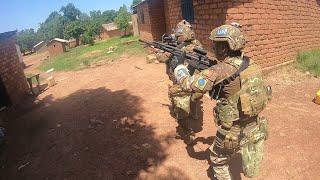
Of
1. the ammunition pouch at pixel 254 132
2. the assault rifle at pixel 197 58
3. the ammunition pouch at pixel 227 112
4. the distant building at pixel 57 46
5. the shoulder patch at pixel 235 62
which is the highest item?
the shoulder patch at pixel 235 62

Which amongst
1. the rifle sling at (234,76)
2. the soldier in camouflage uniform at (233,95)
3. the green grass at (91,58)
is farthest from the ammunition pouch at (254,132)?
the green grass at (91,58)

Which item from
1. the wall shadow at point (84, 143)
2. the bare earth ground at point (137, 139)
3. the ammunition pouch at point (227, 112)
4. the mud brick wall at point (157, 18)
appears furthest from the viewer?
the mud brick wall at point (157, 18)

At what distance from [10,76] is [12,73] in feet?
0.76

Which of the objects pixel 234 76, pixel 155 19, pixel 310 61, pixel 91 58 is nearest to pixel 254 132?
pixel 234 76

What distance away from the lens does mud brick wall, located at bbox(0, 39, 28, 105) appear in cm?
919

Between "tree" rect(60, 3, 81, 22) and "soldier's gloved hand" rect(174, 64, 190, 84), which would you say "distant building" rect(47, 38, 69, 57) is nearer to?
"soldier's gloved hand" rect(174, 64, 190, 84)

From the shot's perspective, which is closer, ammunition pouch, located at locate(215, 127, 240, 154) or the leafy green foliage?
ammunition pouch, located at locate(215, 127, 240, 154)

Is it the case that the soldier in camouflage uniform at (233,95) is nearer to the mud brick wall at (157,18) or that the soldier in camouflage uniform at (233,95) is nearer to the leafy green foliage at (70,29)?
the mud brick wall at (157,18)

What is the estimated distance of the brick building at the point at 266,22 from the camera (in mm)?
6568

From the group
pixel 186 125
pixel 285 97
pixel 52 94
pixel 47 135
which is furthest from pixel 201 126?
pixel 52 94

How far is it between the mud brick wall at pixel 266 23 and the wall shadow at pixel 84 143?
8.85ft

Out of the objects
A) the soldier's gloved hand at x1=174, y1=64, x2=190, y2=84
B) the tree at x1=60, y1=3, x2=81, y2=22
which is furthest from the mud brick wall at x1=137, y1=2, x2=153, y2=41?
the tree at x1=60, y1=3, x2=81, y2=22

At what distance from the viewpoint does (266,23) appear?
6.96 meters

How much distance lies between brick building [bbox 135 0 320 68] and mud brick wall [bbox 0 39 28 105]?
5.81 m
